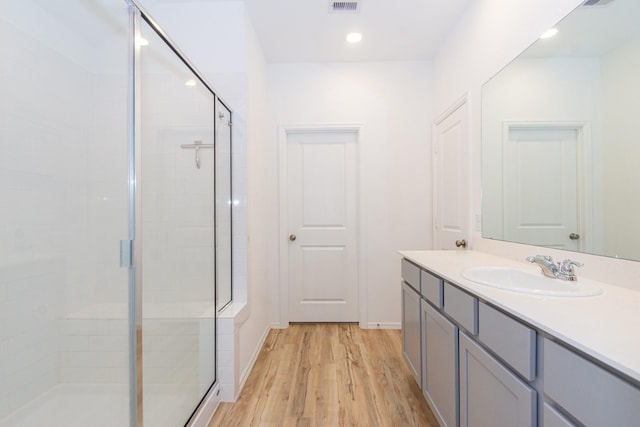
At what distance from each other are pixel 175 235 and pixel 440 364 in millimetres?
1493

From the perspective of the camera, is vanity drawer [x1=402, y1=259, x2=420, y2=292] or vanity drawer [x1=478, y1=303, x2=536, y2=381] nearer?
vanity drawer [x1=478, y1=303, x2=536, y2=381]

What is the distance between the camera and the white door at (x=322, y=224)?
2924 millimetres

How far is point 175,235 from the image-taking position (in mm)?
1511

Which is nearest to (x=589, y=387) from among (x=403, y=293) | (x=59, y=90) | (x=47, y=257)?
(x=403, y=293)

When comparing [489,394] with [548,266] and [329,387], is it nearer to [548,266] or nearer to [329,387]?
[548,266]

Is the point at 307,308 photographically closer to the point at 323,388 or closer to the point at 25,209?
the point at 323,388

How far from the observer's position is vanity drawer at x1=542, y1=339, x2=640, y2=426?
0.54 meters

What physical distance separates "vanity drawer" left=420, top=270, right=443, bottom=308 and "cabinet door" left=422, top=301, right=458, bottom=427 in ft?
0.16

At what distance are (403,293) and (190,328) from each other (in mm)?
1351

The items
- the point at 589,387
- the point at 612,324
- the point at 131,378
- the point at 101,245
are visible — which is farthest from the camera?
the point at 101,245

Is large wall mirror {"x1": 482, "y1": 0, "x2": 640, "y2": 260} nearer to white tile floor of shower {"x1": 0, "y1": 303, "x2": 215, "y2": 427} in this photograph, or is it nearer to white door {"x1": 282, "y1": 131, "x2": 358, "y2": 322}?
white door {"x1": 282, "y1": 131, "x2": 358, "y2": 322}

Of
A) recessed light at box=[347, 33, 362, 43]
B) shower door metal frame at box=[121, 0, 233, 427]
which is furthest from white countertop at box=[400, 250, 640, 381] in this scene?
recessed light at box=[347, 33, 362, 43]

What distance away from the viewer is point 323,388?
186 centimetres

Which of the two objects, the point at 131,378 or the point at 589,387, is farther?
the point at 131,378
